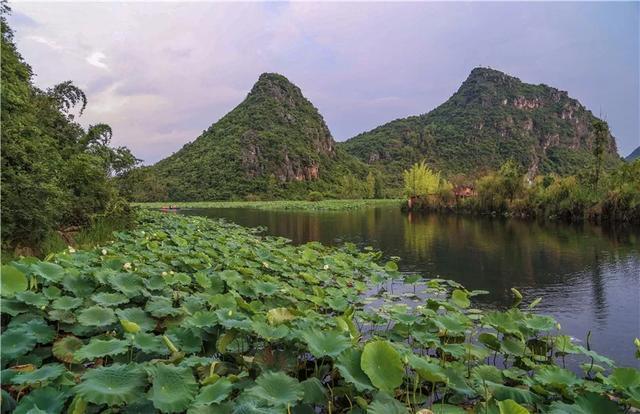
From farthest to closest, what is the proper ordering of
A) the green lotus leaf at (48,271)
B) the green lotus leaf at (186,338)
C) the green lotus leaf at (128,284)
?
the green lotus leaf at (128,284), the green lotus leaf at (48,271), the green lotus leaf at (186,338)

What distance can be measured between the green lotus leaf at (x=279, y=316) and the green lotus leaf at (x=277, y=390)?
87 cm

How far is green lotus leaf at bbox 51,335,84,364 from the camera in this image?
9.37 feet

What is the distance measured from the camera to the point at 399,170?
301 feet

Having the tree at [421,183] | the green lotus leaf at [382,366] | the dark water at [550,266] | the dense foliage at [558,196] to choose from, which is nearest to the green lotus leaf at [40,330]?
the green lotus leaf at [382,366]

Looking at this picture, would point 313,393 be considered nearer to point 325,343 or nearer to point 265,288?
point 325,343

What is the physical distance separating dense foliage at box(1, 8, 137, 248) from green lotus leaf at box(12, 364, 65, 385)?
4109 millimetres

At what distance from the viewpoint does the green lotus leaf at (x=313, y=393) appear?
240 cm

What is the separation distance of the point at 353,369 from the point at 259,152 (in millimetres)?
79236

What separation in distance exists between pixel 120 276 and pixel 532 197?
2927 centimetres

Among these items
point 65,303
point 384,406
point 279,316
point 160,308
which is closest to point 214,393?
point 384,406

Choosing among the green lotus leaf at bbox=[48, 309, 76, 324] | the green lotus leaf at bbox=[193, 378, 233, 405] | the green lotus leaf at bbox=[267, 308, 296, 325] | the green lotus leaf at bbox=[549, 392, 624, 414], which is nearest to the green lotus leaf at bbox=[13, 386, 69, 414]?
the green lotus leaf at bbox=[193, 378, 233, 405]

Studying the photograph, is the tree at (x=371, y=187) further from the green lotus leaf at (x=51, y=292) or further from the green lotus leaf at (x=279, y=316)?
the green lotus leaf at (x=51, y=292)

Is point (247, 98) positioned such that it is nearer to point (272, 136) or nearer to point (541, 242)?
point (272, 136)

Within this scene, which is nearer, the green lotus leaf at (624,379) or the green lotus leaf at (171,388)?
the green lotus leaf at (171,388)
